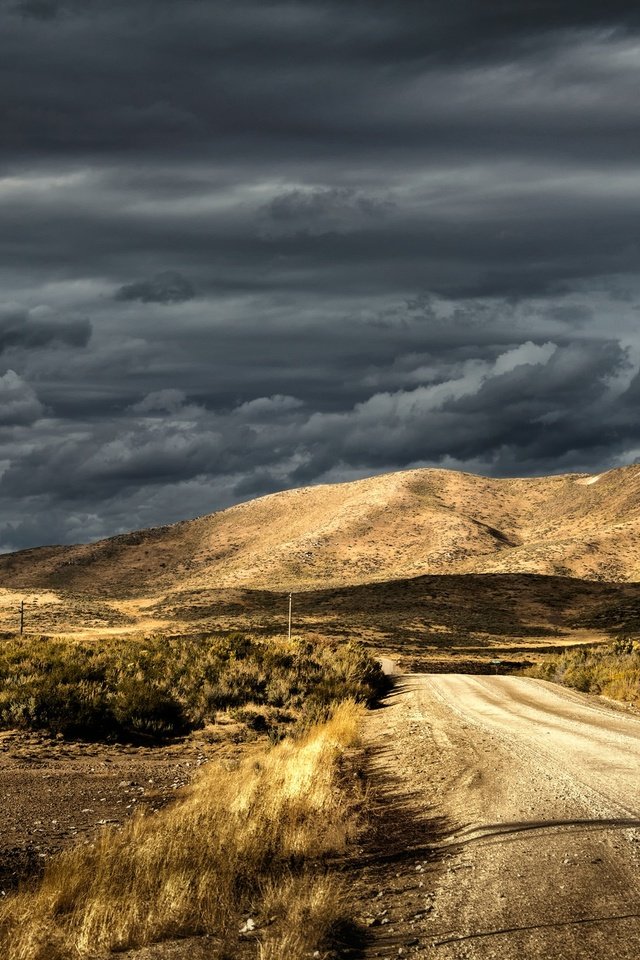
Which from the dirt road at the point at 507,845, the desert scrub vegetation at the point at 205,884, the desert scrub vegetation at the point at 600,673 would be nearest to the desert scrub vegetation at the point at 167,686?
the dirt road at the point at 507,845

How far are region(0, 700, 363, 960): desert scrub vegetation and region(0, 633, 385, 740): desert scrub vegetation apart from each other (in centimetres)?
824

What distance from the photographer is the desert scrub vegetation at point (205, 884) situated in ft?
22.9

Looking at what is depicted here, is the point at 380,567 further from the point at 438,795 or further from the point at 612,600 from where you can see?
the point at 438,795

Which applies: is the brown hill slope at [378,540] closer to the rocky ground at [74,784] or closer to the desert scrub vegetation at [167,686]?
the desert scrub vegetation at [167,686]

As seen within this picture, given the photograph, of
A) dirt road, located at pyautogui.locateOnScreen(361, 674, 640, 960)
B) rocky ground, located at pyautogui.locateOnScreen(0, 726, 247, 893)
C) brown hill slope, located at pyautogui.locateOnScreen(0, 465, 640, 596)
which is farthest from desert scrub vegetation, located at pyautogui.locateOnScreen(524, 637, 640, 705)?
brown hill slope, located at pyautogui.locateOnScreen(0, 465, 640, 596)

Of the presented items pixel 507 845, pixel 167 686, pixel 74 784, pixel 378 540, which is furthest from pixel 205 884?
pixel 378 540

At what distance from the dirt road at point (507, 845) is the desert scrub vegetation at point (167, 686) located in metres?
5.70

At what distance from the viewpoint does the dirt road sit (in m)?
6.78

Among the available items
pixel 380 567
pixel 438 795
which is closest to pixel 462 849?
pixel 438 795

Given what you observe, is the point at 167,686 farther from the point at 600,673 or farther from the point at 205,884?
the point at 600,673

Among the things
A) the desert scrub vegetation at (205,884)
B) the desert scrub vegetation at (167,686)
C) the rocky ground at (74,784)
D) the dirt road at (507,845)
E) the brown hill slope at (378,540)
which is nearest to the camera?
the dirt road at (507,845)

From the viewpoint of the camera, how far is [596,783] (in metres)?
12.7

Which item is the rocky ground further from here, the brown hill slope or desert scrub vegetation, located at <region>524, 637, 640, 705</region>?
the brown hill slope

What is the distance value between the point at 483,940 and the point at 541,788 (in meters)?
6.40
